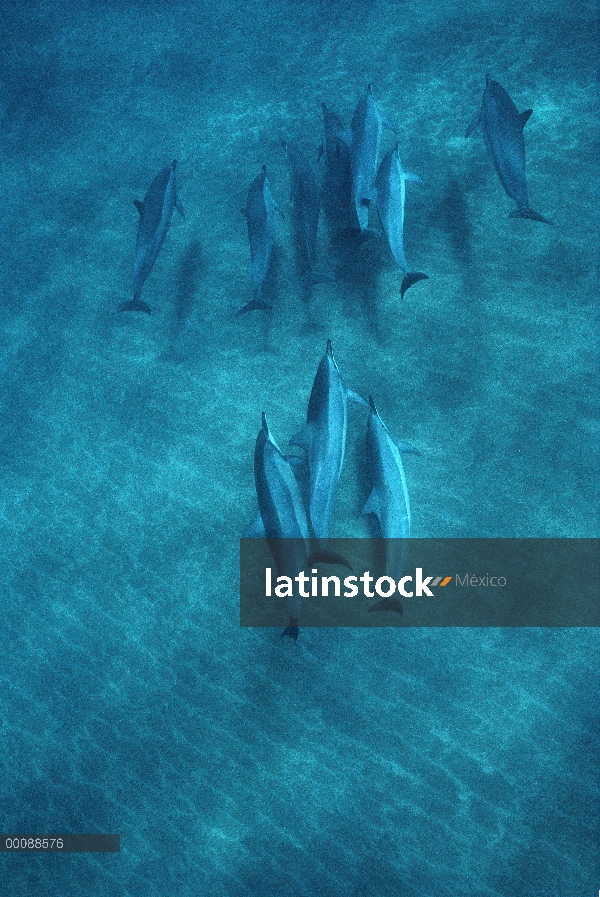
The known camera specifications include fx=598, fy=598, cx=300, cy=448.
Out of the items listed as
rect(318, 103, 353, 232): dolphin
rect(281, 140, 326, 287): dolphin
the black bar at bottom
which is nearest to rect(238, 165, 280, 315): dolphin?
rect(281, 140, 326, 287): dolphin

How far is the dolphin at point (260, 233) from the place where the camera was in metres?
2.81

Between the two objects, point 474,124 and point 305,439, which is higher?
point 474,124

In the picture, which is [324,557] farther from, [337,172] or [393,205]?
[337,172]

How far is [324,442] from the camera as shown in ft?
7.55

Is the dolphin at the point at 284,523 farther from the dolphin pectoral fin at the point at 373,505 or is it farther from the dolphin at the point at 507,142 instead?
the dolphin at the point at 507,142

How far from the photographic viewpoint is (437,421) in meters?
2.77

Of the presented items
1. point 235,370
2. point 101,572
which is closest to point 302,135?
point 235,370

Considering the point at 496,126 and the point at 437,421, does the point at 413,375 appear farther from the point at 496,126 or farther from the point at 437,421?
the point at 496,126

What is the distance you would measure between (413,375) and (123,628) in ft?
5.81

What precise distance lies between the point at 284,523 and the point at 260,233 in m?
1.46

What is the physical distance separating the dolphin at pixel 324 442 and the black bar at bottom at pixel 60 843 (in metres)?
1.47

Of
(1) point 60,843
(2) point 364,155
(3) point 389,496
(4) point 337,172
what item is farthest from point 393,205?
(1) point 60,843

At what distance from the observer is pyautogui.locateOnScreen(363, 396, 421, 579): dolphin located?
217 centimetres

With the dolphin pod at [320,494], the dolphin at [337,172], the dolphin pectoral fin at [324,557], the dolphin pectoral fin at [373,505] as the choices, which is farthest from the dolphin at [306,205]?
the dolphin pectoral fin at [324,557]
